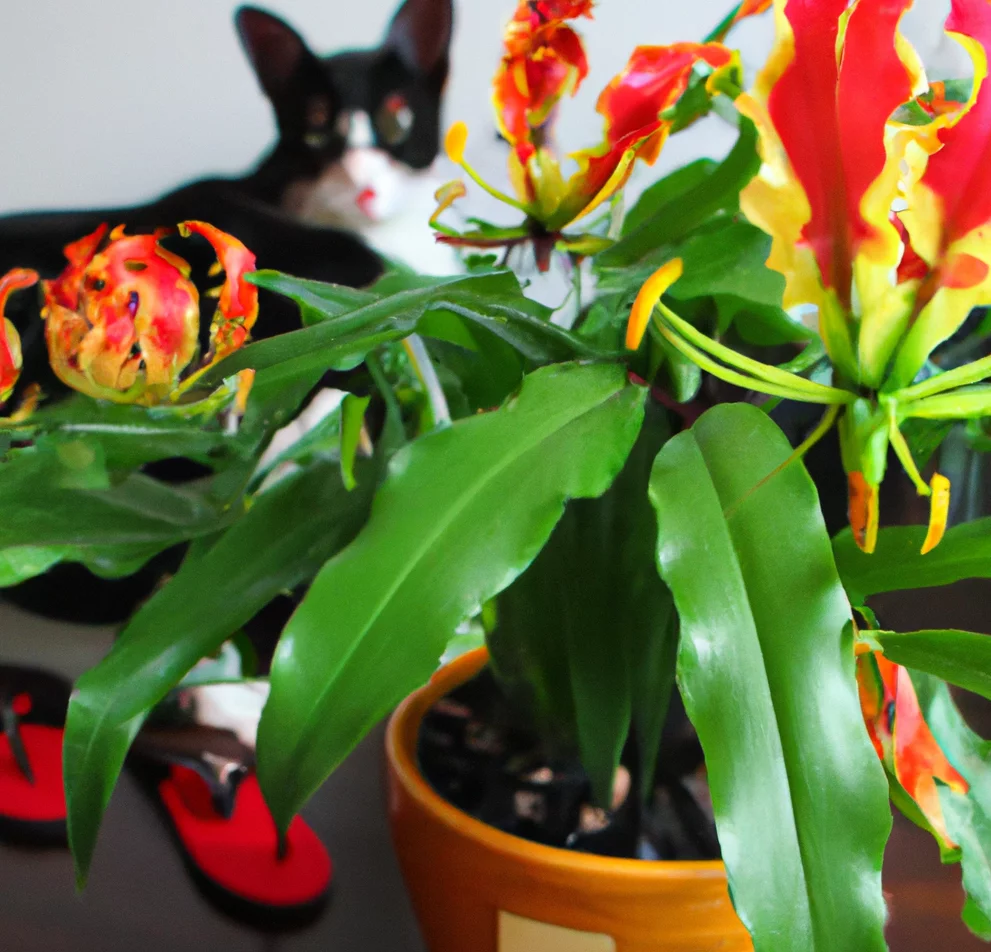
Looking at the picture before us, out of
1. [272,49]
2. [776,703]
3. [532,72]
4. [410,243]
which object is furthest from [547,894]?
[272,49]

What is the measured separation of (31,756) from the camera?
682 mm

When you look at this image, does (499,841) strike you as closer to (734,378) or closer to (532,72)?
(734,378)

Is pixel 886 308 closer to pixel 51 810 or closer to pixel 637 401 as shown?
pixel 637 401

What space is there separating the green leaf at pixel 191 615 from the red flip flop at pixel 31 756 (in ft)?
0.97

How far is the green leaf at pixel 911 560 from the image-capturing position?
280 millimetres

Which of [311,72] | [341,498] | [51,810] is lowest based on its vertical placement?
[51,810]

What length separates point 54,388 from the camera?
773 mm

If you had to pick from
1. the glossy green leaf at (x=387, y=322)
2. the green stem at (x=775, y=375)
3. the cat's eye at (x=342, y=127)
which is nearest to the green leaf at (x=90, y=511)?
the glossy green leaf at (x=387, y=322)

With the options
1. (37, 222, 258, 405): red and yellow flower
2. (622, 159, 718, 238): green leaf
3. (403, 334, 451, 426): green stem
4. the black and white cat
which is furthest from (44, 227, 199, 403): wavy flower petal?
the black and white cat

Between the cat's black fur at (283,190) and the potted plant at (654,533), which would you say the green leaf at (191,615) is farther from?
the cat's black fur at (283,190)

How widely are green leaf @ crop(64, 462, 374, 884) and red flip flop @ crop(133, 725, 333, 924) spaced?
0.91ft

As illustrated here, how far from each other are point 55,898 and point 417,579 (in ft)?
1.58

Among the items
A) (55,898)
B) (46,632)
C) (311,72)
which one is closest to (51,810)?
(55,898)

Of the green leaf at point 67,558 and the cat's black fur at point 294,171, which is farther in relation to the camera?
the cat's black fur at point 294,171
